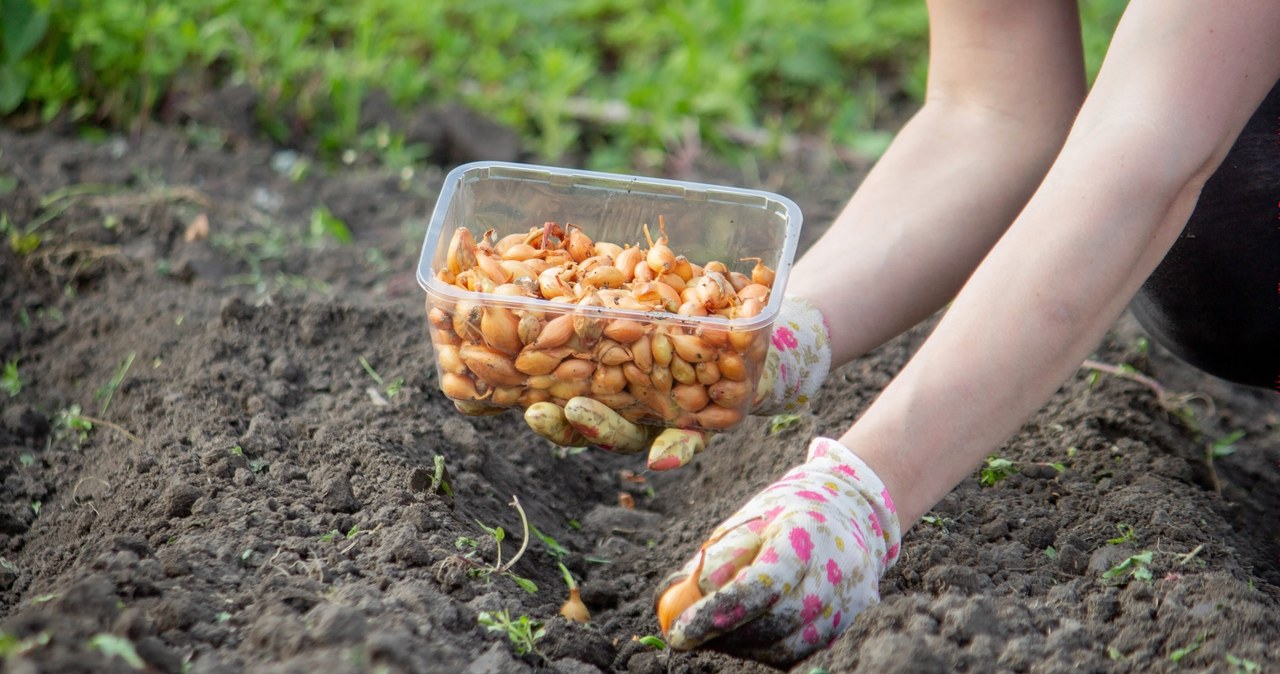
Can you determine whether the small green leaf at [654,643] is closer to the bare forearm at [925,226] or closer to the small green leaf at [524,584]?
the small green leaf at [524,584]

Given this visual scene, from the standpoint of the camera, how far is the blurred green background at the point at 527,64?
3318 mm

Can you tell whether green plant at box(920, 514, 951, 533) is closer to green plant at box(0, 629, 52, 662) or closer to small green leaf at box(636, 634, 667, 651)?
small green leaf at box(636, 634, 667, 651)

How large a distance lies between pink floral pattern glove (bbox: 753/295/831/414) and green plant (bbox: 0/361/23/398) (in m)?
1.44

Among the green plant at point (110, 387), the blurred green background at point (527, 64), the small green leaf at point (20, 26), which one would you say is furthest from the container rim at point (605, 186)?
the small green leaf at point (20, 26)

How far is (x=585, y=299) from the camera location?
1582 mm

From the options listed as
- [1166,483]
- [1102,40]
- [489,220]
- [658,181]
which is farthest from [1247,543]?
[1102,40]

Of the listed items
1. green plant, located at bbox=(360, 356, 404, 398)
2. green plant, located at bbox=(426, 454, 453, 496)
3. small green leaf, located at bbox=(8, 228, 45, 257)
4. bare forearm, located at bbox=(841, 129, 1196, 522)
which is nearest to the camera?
bare forearm, located at bbox=(841, 129, 1196, 522)

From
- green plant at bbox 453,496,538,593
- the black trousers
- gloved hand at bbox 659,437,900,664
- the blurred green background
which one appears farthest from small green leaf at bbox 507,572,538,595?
the blurred green background

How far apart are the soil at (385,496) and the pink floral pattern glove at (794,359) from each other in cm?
19

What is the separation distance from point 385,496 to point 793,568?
69cm

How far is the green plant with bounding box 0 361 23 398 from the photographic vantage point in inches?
A: 92.0

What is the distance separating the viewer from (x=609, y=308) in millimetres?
1566

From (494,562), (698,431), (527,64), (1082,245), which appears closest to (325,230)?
(527,64)

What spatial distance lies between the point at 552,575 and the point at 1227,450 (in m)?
1.36
